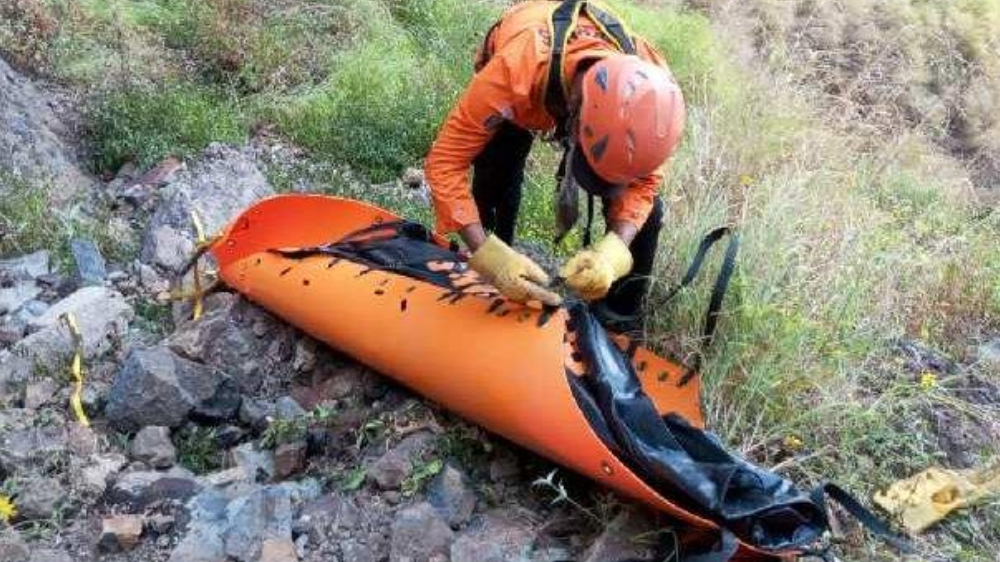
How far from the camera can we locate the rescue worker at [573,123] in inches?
99.4

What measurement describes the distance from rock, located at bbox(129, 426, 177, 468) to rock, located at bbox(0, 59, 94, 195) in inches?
61.9

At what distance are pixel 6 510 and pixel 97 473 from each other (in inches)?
9.9

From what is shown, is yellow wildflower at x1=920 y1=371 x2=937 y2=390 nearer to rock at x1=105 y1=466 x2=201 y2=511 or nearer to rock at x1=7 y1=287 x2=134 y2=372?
rock at x1=105 y1=466 x2=201 y2=511

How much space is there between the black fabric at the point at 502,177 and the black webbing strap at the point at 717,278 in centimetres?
66

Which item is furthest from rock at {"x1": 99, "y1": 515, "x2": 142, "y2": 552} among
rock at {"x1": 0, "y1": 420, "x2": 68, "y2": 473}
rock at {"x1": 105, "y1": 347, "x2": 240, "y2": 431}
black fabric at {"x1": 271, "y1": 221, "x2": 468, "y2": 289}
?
black fabric at {"x1": 271, "y1": 221, "x2": 468, "y2": 289}

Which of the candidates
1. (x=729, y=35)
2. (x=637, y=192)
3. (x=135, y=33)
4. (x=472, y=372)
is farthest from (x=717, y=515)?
(x=729, y=35)

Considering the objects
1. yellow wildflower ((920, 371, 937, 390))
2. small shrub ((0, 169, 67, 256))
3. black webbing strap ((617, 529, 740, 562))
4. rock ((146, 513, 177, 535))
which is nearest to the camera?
black webbing strap ((617, 529, 740, 562))

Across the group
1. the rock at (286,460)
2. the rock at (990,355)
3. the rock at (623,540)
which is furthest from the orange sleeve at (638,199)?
the rock at (990,355)

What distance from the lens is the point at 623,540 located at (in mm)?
2455

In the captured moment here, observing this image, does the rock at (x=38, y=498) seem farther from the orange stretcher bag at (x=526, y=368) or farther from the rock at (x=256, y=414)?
the orange stretcher bag at (x=526, y=368)

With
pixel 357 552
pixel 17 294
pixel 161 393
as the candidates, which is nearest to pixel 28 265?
pixel 17 294

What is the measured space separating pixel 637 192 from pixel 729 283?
0.47 meters

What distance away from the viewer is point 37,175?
417cm

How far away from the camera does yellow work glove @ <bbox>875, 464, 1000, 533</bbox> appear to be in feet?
8.91
